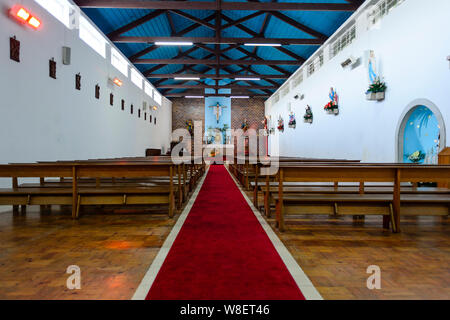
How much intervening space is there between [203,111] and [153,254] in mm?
17014

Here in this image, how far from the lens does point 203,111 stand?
62.5ft

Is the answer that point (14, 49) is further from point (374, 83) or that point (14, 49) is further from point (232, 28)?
point (232, 28)

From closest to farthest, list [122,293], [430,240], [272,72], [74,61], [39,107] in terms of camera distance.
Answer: [122,293]
[430,240]
[39,107]
[74,61]
[272,72]

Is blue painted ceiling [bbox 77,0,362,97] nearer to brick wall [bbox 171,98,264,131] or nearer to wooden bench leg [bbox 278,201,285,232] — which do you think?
brick wall [bbox 171,98,264,131]

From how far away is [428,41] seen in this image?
4.89 meters

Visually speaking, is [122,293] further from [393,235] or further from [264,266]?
[393,235]

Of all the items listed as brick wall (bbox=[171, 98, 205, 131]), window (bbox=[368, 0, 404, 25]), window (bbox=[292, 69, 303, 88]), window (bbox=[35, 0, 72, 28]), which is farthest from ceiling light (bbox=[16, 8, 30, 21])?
brick wall (bbox=[171, 98, 205, 131])

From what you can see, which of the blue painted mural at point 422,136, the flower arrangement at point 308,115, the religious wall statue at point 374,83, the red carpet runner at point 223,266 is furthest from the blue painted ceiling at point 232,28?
the red carpet runner at point 223,266

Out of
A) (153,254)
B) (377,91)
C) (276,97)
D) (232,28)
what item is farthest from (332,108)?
(276,97)

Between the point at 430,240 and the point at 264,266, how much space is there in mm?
1795

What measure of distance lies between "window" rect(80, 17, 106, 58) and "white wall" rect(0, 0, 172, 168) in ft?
0.65
